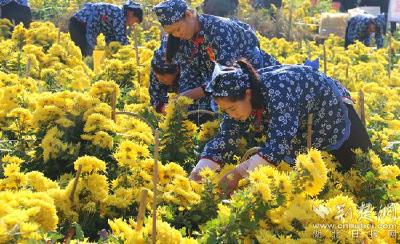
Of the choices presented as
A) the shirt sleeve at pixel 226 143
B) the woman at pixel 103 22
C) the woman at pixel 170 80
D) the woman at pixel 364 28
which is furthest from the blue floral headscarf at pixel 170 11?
the woman at pixel 364 28

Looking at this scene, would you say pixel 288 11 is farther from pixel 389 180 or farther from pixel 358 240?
pixel 358 240

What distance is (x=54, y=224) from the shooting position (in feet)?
7.85

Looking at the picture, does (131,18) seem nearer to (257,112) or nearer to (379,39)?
(257,112)

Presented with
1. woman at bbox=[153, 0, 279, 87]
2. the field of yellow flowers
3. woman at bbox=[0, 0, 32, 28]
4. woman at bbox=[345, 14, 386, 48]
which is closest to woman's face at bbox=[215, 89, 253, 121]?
the field of yellow flowers

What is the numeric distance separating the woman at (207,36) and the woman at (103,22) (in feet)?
12.3

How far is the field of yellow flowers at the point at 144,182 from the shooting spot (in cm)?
252

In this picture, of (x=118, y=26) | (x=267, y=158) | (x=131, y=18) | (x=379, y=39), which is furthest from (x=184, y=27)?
(x=379, y=39)

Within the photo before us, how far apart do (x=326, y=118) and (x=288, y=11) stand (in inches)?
548

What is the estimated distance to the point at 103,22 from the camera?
29.0 feet

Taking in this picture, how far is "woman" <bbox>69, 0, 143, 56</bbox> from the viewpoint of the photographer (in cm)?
845

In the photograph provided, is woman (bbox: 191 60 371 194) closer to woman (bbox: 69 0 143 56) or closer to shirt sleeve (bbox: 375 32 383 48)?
woman (bbox: 69 0 143 56)

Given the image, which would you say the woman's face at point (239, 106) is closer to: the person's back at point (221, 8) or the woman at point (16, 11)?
the woman at point (16, 11)

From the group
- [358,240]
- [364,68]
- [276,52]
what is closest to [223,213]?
[358,240]

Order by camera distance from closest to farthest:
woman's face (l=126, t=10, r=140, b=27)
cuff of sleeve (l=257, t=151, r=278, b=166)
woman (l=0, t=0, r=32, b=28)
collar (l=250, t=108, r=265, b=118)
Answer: cuff of sleeve (l=257, t=151, r=278, b=166)
collar (l=250, t=108, r=265, b=118)
woman's face (l=126, t=10, r=140, b=27)
woman (l=0, t=0, r=32, b=28)
